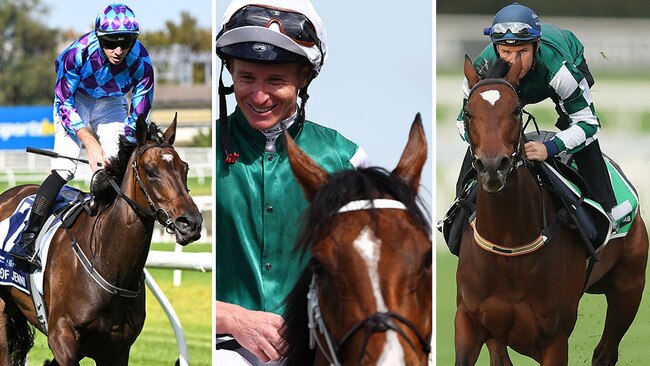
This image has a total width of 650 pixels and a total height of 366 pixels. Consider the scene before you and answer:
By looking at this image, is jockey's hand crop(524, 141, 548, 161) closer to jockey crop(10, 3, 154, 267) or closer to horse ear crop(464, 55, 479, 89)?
horse ear crop(464, 55, 479, 89)

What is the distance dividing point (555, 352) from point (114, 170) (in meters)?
2.22

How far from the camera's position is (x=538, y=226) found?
4.95 meters

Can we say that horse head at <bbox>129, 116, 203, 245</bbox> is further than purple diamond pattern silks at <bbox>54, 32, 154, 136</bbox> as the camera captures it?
No

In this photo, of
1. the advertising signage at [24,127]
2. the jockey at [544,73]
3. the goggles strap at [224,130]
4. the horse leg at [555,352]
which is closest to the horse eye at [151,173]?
the jockey at [544,73]

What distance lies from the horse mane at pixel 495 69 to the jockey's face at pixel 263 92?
85.1 inches

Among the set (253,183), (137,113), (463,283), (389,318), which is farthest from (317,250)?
(137,113)

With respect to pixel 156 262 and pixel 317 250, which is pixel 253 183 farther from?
pixel 156 262

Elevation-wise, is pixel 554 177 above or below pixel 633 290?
above

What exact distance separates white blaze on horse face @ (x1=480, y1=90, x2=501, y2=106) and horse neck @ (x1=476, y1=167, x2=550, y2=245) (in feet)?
1.17

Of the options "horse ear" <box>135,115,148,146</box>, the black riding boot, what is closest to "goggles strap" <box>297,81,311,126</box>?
"horse ear" <box>135,115,148,146</box>

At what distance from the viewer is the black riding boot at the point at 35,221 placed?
5320 mm

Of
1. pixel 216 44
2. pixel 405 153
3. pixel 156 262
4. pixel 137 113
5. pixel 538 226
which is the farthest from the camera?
pixel 156 262

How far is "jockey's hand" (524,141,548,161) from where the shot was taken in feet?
16.2

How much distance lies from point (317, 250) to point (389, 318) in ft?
0.75
